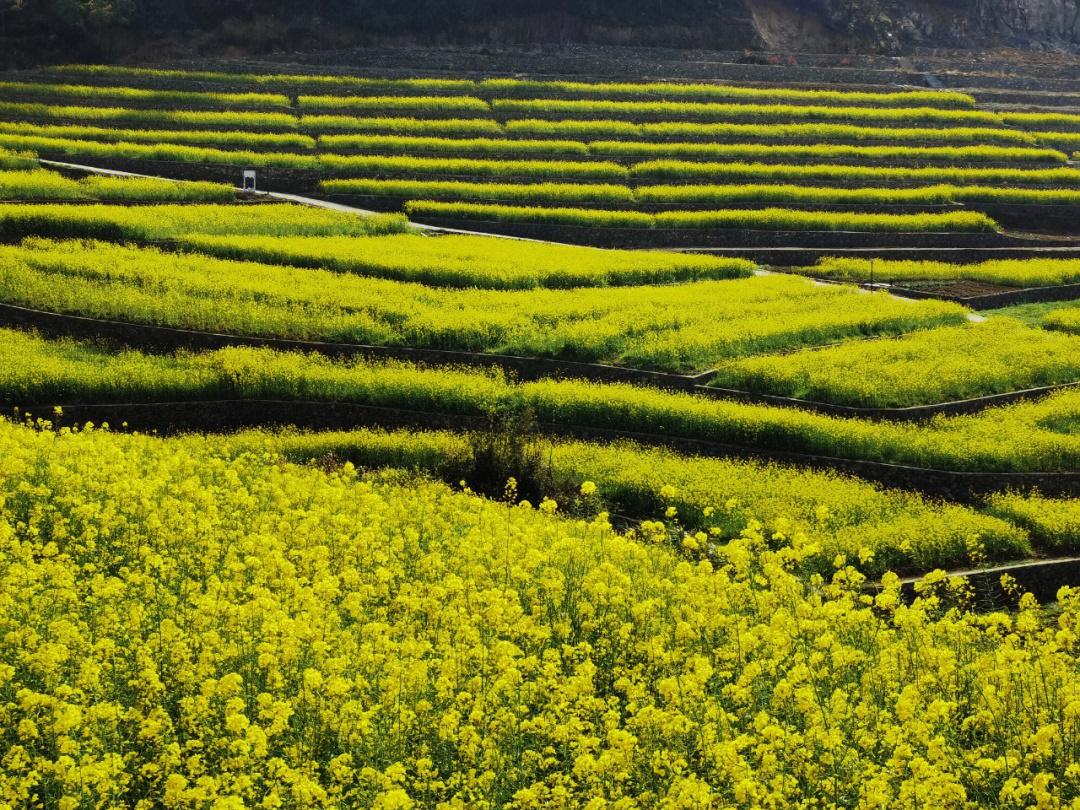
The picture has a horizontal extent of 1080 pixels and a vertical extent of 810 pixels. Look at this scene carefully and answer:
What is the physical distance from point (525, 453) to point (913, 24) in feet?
197

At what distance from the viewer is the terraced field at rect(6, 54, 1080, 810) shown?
10.1m

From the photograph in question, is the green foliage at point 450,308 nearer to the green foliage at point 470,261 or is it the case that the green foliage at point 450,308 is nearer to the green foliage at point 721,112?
the green foliage at point 470,261

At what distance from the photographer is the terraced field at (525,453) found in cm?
1013

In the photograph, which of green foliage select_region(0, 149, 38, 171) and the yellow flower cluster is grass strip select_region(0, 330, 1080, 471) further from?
green foliage select_region(0, 149, 38, 171)

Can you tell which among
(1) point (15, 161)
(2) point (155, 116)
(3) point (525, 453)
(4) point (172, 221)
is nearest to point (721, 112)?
(2) point (155, 116)

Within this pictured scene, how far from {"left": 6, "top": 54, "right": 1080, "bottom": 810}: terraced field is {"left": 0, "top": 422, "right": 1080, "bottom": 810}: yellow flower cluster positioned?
2.6 inches

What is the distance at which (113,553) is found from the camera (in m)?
14.2

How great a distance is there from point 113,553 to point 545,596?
16.3ft

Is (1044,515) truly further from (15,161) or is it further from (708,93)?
(708,93)

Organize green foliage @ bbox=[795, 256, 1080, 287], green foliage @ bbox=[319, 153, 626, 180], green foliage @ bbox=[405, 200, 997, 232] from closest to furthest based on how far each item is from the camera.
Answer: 1. green foliage @ bbox=[795, 256, 1080, 287]
2. green foliage @ bbox=[405, 200, 997, 232]
3. green foliage @ bbox=[319, 153, 626, 180]

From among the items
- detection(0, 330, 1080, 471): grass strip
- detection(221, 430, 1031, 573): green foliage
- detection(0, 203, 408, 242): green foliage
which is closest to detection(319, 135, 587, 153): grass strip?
detection(0, 203, 408, 242): green foliage

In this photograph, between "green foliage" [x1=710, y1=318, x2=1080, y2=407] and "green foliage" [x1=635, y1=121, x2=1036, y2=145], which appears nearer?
"green foliage" [x1=710, y1=318, x2=1080, y2=407]

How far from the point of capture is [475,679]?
1056cm

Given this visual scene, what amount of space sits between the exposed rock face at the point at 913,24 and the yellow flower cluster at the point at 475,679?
59.9 meters
